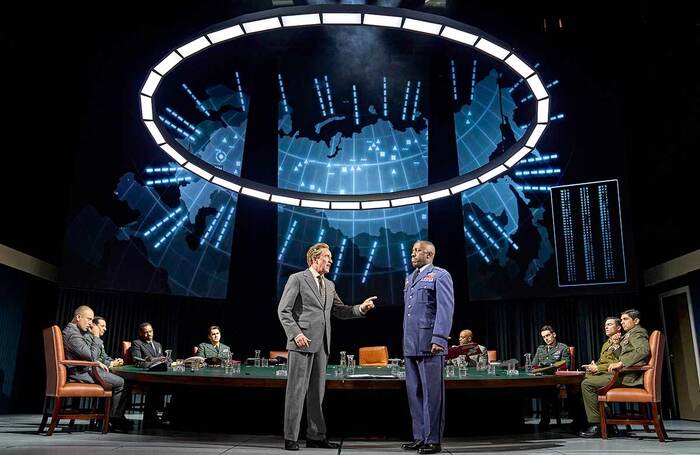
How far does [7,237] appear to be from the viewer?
802cm

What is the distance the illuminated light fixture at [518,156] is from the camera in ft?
21.0

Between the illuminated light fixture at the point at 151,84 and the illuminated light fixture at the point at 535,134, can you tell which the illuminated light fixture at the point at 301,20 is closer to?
the illuminated light fixture at the point at 151,84

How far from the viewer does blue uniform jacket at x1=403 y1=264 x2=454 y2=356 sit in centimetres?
381

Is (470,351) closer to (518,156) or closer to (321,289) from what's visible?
(518,156)

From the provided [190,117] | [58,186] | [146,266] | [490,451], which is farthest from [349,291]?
[490,451]

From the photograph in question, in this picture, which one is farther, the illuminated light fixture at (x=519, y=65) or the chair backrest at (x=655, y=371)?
the illuminated light fixture at (x=519, y=65)

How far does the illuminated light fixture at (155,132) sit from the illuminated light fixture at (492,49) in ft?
Result: 11.9

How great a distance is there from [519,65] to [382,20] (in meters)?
1.43

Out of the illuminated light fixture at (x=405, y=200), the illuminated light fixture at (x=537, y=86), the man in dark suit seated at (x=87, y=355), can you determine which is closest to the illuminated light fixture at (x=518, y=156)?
the illuminated light fixture at (x=537, y=86)

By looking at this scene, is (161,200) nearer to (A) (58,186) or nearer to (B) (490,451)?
(A) (58,186)

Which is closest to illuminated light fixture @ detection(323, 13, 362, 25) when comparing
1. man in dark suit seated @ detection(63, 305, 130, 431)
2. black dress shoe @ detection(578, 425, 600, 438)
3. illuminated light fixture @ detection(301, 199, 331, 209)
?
illuminated light fixture @ detection(301, 199, 331, 209)

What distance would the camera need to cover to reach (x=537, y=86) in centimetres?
542

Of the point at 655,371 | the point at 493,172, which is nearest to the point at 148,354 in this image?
the point at 493,172

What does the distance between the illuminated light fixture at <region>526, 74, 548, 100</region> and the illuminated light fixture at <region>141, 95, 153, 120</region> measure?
12.8ft
